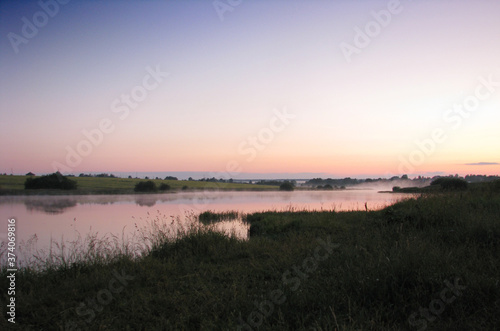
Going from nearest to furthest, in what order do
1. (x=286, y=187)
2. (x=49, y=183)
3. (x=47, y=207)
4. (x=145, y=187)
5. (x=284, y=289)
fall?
(x=284, y=289), (x=47, y=207), (x=49, y=183), (x=145, y=187), (x=286, y=187)

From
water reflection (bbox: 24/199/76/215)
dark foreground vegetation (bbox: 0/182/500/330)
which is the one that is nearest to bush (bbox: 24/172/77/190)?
water reflection (bbox: 24/199/76/215)

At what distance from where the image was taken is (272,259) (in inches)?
212

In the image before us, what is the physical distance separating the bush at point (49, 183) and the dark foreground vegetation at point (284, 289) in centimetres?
2662

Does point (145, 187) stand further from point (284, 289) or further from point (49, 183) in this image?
point (284, 289)

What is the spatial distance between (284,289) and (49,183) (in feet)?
103

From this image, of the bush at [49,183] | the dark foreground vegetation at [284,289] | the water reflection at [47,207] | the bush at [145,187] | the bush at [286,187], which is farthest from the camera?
the bush at [286,187]

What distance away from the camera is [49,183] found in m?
27.3

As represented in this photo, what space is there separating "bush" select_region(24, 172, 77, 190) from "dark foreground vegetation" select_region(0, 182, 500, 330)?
26.6m

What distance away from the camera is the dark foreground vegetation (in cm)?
299

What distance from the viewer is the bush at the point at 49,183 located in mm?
25922

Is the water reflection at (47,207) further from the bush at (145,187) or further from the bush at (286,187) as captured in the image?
the bush at (286,187)

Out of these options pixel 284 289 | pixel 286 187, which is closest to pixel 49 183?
pixel 284 289

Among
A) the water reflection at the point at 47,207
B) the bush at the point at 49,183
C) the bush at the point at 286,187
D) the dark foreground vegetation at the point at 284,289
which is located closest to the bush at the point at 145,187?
the bush at the point at 49,183

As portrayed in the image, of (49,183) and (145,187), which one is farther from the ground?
(49,183)
